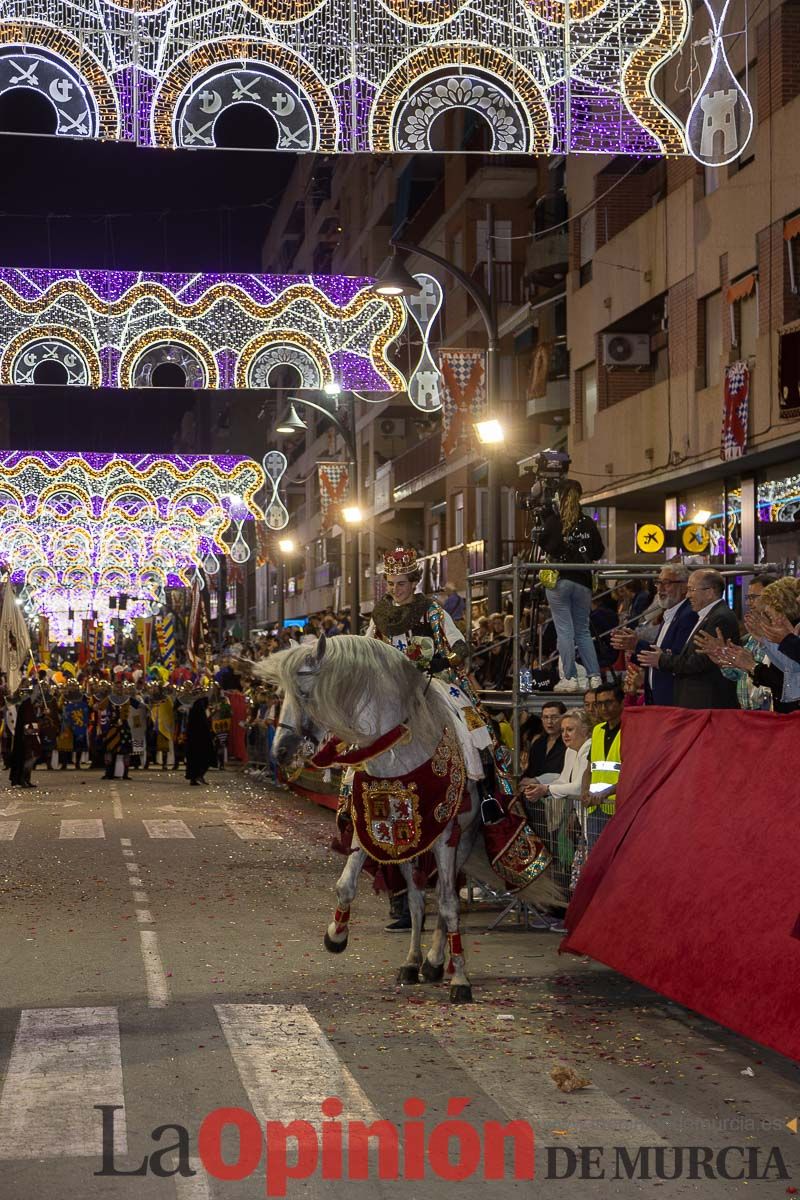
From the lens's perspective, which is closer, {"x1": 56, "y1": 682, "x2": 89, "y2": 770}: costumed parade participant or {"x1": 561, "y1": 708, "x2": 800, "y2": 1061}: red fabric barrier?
{"x1": 561, "y1": 708, "x2": 800, "y2": 1061}: red fabric barrier

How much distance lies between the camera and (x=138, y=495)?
41.5m

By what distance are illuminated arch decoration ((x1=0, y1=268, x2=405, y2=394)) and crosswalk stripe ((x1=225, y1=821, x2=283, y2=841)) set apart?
591 centimetres

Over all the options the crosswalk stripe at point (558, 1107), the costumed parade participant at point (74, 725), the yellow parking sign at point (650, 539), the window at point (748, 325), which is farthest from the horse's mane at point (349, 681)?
the costumed parade participant at point (74, 725)

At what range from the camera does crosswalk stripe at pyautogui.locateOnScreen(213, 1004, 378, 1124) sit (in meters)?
6.89

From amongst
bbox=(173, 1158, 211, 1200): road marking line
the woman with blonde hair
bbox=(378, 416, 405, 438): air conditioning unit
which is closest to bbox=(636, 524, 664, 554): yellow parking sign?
the woman with blonde hair

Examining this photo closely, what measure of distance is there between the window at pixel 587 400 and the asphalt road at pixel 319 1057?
2136cm

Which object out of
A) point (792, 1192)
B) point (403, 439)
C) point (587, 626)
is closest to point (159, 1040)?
point (792, 1192)

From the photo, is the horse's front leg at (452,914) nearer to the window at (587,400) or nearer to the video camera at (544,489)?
the video camera at (544,489)

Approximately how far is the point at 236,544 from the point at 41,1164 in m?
40.1

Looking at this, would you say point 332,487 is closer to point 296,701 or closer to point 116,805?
point 116,805

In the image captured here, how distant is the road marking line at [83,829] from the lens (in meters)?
20.3

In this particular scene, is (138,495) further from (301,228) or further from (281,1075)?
(301,228)

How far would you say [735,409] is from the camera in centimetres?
2484

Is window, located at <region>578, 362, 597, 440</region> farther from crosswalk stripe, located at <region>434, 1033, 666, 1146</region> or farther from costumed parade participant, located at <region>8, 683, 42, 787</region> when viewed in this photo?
crosswalk stripe, located at <region>434, 1033, 666, 1146</region>
